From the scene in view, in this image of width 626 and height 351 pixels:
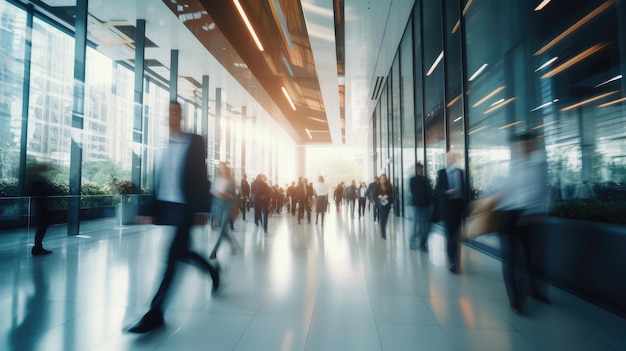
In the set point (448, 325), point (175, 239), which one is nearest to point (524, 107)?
point (448, 325)

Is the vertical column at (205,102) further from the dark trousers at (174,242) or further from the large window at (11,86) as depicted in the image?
the dark trousers at (174,242)

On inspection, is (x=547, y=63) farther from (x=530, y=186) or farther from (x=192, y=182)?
(x=192, y=182)

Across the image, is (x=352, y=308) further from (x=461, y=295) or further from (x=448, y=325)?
(x=461, y=295)

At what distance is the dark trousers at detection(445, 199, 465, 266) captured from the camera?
4.11m

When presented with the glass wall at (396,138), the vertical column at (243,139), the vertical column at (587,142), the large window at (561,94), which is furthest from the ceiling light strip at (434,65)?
the vertical column at (243,139)

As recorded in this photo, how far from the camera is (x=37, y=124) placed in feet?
26.6

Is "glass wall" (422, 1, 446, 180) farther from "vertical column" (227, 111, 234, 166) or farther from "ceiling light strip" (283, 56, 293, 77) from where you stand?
"vertical column" (227, 111, 234, 166)

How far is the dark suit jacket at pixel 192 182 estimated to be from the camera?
94.9 inches

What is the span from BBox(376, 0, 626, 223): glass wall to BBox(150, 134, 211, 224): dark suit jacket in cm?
314

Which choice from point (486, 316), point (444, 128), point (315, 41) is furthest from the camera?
point (315, 41)

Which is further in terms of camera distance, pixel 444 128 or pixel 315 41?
pixel 315 41

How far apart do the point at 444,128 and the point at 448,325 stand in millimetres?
5148

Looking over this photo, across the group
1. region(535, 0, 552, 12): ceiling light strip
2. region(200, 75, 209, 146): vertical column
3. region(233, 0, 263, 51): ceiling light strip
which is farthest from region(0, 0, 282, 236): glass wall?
region(535, 0, 552, 12): ceiling light strip

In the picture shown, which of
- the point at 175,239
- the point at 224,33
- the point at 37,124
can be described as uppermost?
the point at 224,33
